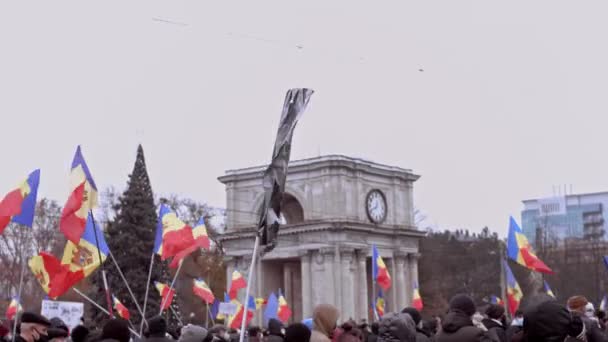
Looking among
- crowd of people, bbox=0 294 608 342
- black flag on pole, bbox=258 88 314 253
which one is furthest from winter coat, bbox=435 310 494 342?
black flag on pole, bbox=258 88 314 253

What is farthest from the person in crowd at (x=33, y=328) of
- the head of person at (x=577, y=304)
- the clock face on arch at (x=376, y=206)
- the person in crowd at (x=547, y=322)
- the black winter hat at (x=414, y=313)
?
the clock face on arch at (x=376, y=206)

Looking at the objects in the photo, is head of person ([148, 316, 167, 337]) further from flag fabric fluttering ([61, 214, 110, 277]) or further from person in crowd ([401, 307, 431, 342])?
flag fabric fluttering ([61, 214, 110, 277])

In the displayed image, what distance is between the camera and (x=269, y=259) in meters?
52.9

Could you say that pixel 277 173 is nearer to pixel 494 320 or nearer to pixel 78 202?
pixel 494 320

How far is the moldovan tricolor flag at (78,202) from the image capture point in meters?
15.9

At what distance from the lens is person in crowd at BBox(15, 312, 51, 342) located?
9508mm

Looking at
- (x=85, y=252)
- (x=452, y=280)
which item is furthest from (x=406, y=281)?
(x=85, y=252)

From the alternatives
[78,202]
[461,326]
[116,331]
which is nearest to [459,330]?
[461,326]

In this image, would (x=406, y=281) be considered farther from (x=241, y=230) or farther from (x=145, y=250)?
(x=145, y=250)

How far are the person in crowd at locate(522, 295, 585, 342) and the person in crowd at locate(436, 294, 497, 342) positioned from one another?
235cm

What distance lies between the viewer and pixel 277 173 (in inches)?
416

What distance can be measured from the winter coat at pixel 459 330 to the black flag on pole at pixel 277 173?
2517mm

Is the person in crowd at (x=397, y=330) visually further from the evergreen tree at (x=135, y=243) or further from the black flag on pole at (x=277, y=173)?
the evergreen tree at (x=135, y=243)

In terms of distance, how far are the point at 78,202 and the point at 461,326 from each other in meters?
9.41
